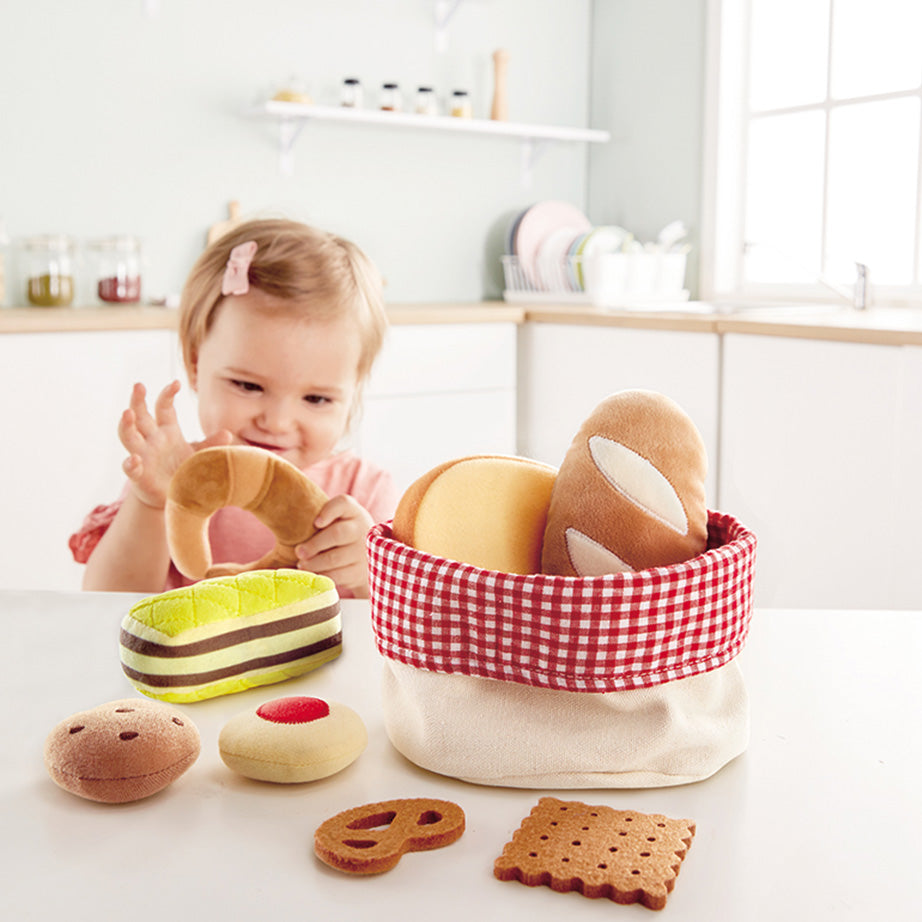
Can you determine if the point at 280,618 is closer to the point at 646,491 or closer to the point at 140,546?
the point at 646,491

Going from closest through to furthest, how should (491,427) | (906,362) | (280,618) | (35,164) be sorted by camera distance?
(280,618) < (906,362) < (35,164) < (491,427)

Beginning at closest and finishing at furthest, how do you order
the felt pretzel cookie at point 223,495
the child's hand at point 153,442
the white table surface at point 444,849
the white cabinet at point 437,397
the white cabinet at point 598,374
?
the white table surface at point 444,849
the felt pretzel cookie at point 223,495
the child's hand at point 153,442
the white cabinet at point 598,374
the white cabinet at point 437,397

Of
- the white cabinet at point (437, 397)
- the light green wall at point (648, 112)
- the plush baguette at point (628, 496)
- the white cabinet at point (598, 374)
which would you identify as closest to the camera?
the plush baguette at point (628, 496)

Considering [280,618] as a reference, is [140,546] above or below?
below

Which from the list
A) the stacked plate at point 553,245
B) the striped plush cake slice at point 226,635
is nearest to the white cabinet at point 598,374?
the stacked plate at point 553,245

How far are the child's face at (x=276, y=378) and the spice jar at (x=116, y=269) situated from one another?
1720mm

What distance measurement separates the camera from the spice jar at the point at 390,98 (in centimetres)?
314

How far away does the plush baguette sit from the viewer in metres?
0.49

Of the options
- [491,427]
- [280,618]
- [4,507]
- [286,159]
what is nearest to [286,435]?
[280,618]

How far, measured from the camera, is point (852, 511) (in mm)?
2189

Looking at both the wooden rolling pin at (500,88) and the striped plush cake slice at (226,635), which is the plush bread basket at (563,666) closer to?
the striped plush cake slice at (226,635)

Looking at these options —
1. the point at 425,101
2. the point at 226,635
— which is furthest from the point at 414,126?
the point at 226,635

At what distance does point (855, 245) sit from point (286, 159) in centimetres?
165

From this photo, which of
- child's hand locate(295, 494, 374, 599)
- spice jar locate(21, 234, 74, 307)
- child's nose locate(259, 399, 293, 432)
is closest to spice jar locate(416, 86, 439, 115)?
spice jar locate(21, 234, 74, 307)
